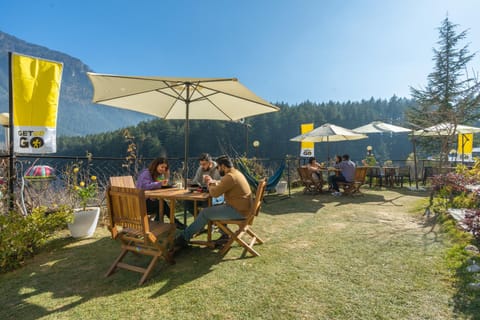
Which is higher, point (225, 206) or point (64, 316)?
point (225, 206)

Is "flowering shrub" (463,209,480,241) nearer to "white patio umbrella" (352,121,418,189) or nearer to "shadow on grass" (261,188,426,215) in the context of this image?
"shadow on grass" (261,188,426,215)

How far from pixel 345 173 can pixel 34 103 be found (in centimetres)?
616

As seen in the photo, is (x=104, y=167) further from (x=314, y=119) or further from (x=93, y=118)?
(x=93, y=118)

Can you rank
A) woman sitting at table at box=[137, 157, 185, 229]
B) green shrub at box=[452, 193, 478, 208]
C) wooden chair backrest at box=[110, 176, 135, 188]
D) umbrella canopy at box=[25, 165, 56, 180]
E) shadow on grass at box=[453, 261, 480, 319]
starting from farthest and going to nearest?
green shrub at box=[452, 193, 478, 208], umbrella canopy at box=[25, 165, 56, 180], wooden chair backrest at box=[110, 176, 135, 188], woman sitting at table at box=[137, 157, 185, 229], shadow on grass at box=[453, 261, 480, 319]

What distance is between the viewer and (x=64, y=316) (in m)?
1.70

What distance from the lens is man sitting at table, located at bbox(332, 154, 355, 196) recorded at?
627cm

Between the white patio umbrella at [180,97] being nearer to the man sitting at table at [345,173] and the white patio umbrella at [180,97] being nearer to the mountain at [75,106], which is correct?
the man sitting at table at [345,173]

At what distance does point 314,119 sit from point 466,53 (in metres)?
40.3

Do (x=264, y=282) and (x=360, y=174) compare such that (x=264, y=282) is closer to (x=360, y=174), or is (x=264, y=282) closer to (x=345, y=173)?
(x=345, y=173)

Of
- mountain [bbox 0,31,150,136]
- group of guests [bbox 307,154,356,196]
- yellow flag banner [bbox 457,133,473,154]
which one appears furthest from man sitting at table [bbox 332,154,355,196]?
mountain [bbox 0,31,150,136]

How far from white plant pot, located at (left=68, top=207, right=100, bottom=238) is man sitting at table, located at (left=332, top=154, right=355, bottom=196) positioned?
5441mm

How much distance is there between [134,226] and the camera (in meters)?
2.17

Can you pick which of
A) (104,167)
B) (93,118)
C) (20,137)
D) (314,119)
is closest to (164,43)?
(104,167)

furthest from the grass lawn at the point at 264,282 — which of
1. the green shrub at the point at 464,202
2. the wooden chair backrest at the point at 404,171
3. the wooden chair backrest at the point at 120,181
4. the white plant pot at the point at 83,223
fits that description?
the wooden chair backrest at the point at 404,171
